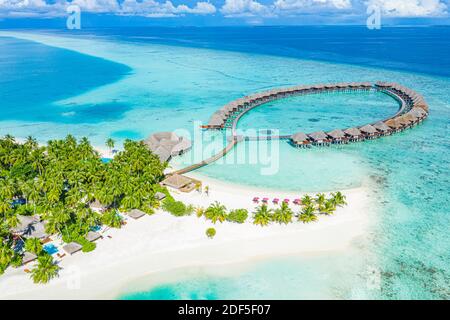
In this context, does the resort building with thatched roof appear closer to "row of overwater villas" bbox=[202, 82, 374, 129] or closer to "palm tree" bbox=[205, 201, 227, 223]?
"row of overwater villas" bbox=[202, 82, 374, 129]

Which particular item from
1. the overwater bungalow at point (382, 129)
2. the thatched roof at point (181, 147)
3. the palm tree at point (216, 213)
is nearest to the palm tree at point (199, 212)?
the palm tree at point (216, 213)

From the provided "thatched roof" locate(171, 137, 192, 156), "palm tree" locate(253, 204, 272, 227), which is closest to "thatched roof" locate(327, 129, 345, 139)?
"thatched roof" locate(171, 137, 192, 156)

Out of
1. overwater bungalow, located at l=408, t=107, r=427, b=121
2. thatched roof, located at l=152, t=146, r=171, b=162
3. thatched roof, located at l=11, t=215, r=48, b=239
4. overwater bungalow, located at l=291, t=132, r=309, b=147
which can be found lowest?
thatched roof, located at l=11, t=215, r=48, b=239

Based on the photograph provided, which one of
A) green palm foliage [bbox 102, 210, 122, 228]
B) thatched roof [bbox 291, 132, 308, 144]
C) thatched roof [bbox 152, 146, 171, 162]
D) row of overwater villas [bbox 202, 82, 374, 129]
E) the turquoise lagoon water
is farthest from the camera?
row of overwater villas [bbox 202, 82, 374, 129]

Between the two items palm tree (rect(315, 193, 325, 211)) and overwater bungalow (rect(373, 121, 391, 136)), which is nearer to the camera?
palm tree (rect(315, 193, 325, 211))

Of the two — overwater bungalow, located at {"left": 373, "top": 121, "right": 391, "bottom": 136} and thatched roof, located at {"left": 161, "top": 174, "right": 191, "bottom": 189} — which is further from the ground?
overwater bungalow, located at {"left": 373, "top": 121, "right": 391, "bottom": 136}
